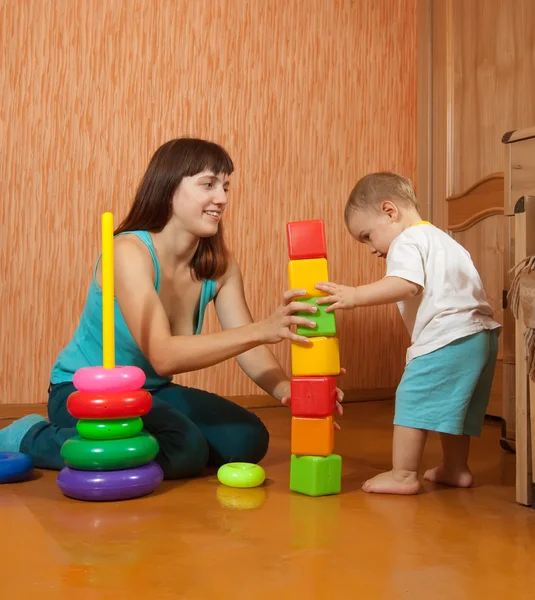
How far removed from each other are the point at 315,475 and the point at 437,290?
0.43 m

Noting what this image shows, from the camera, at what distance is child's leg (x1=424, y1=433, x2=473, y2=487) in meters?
1.64

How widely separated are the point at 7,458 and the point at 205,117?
4.97ft

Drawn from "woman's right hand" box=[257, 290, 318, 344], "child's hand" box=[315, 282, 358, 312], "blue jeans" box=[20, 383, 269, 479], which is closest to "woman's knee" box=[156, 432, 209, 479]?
"blue jeans" box=[20, 383, 269, 479]

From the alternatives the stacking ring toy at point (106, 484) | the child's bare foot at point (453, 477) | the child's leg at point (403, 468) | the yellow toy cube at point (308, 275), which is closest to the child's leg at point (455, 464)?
the child's bare foot at point (453, 477)

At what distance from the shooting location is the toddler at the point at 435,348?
5.12ft

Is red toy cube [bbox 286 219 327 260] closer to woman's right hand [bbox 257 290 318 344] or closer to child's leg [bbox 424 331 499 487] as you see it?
woman's right hand [bbox 257 290 318 344]

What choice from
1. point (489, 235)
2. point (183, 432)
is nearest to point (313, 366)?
point (183, 432)

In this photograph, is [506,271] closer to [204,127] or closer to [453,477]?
[453,477]

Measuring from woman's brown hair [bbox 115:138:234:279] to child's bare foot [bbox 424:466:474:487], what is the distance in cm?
79

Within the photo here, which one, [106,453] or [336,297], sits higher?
[336,297]

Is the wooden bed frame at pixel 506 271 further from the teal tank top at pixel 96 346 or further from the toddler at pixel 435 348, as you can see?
the teal tank top at pixel 96 346

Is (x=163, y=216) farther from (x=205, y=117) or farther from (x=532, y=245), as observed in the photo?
(x=205, y=117)

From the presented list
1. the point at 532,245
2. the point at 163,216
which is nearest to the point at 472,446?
the point at 532,245

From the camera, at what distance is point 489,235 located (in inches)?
104
